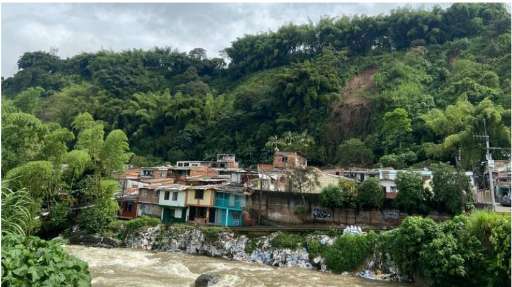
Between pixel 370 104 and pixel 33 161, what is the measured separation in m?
29.6

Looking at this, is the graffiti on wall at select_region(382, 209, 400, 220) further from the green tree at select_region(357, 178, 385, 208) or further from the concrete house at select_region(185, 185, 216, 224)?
the concrete house at select_region(185, 185, 216, 224)

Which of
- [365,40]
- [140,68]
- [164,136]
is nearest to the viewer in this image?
[164,136]

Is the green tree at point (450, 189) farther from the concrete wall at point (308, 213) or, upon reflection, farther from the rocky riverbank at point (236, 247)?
the rocky riverbank at point (236, 247)

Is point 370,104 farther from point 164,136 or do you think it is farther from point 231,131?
point 164,136

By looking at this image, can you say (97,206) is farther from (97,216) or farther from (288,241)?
(288,241)

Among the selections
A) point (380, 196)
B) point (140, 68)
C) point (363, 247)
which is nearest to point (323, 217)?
point (380, 196)

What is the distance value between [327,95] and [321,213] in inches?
800

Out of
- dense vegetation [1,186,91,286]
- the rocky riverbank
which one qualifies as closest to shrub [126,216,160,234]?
the rocky riverbank

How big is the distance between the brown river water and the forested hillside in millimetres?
7885

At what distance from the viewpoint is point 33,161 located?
18.8 meters

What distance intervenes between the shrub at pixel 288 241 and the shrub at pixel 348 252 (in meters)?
1.39

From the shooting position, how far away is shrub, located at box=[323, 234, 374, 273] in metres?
16.6

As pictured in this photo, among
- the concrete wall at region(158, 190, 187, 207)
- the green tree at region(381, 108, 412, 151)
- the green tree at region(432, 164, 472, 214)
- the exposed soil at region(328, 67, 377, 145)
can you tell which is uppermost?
the exposed soil at region(328, 67, 377, 145)

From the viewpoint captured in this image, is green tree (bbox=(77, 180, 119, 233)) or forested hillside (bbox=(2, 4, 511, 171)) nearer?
green tree (bbox=(77, 180, 119, 233))
